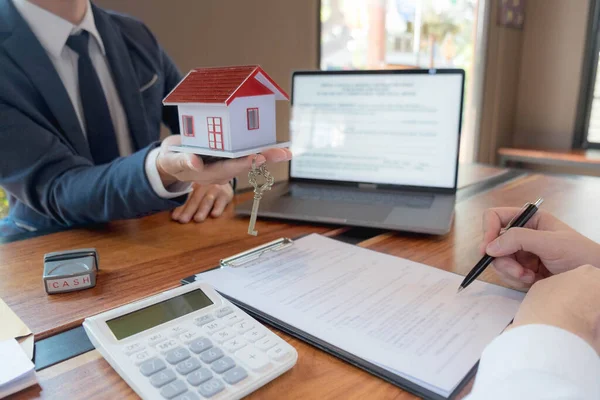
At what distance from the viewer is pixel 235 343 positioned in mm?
432

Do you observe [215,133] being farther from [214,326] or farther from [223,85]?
[214,326]

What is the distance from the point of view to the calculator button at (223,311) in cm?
48

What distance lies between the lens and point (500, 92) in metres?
2.93

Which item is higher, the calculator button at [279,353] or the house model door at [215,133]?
the house model door at [215,133]

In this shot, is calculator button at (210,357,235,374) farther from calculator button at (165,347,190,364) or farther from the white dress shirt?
the white dress shirt

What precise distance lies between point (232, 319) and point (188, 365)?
0.08m

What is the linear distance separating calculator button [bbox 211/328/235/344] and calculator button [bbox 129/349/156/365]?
59mm

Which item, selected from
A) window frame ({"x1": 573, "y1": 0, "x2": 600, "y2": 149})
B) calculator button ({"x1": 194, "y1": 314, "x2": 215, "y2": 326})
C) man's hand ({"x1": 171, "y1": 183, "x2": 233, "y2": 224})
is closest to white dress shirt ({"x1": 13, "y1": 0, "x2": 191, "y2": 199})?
man's hand ({"x1": 171, "y1": 183, "x2": 233, "y2": 224})

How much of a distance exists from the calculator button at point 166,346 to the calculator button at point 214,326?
0.04 m

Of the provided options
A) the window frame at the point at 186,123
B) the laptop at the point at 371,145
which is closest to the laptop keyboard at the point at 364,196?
the laptop at the point at 371,145

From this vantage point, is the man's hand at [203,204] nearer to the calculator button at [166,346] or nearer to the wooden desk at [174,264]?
the wooden desk at [174,264]

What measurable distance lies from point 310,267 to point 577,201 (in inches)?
27.7

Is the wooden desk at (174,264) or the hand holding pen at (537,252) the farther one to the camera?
the hand holding pen at (537,252)

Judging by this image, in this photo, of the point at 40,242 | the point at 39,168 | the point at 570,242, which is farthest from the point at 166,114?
the point at 570,242
